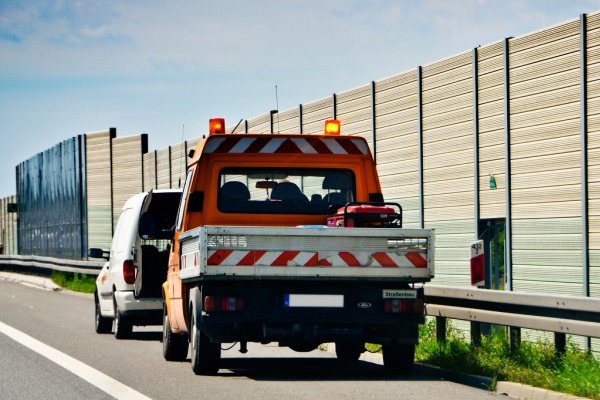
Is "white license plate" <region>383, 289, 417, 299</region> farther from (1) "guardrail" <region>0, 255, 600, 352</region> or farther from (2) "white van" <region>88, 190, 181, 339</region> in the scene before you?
(2) "white van" <region>88, 190, 181, 339</region>

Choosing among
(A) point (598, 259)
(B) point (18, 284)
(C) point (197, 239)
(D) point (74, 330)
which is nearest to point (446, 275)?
(A) point (598, 259)

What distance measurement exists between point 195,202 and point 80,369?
2059 mm

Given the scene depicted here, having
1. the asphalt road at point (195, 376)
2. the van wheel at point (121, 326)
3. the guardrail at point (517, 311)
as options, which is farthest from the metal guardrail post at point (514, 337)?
the van wheel at point (121, 326)

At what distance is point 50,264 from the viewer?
123 ft

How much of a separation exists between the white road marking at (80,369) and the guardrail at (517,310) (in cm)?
364

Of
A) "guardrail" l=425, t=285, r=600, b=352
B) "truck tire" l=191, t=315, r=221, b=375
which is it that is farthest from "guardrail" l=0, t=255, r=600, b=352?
"truck tire" l=191, t=315, r=221, b=375

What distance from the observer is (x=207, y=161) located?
1311 centimetres

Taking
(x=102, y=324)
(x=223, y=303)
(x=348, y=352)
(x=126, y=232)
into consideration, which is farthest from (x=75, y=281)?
(x=223, y=303)

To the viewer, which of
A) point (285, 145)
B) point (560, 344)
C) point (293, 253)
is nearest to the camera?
point (293, 253)

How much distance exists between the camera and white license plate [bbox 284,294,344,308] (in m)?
11.9

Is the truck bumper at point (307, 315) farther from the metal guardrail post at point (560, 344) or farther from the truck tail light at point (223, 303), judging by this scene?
the metal guardrail post at point (560, 344)

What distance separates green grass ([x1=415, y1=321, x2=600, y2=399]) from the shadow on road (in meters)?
0.50

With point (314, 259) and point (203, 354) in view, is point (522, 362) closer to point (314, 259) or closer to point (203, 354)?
point (314, 259)

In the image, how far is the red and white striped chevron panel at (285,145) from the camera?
13.2m
